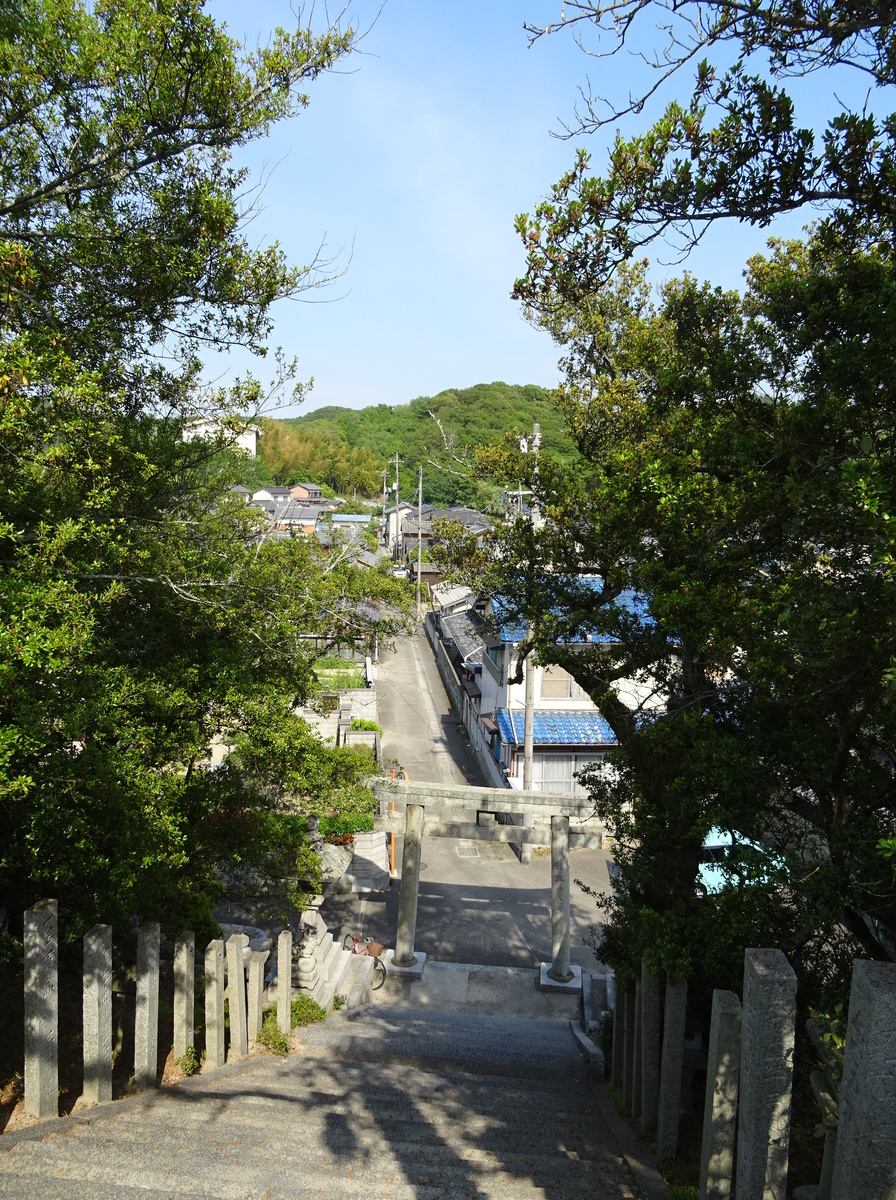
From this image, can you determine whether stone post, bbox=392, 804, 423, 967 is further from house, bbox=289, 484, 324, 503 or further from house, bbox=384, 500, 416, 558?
house, bbox=289, 484, 324, 503

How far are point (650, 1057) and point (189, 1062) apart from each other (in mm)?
4094

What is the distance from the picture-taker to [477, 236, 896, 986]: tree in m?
5.52

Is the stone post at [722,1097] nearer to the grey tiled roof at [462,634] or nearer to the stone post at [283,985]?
the stone post at [283,985]

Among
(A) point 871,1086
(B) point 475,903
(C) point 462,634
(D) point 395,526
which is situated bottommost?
(B) point 475,903

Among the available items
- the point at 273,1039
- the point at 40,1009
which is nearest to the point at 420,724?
the point at 273,1039

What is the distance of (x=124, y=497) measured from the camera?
771 centimetres

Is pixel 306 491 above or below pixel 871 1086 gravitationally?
above

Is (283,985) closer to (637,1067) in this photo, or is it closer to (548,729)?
(637,1067)

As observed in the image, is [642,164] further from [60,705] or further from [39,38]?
[60,705]

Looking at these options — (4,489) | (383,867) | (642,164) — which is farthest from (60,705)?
(383,867)

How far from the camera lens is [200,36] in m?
7.15

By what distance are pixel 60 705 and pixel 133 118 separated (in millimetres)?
5145

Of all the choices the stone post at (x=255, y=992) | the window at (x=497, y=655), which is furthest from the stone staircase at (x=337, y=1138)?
the window at (x=497, y=655)

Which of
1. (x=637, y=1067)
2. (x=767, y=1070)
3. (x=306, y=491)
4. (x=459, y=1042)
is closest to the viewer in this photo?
(x=767, y=1070)
